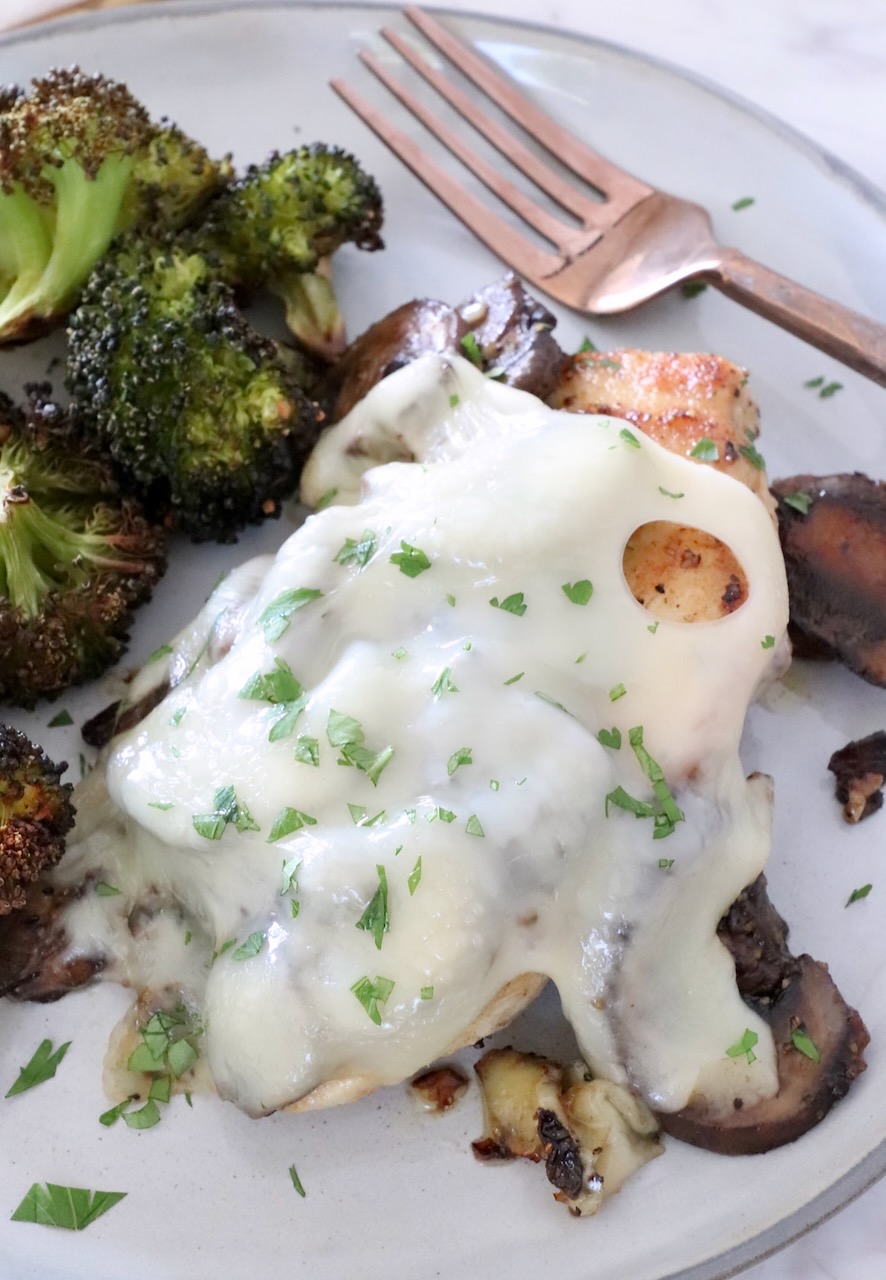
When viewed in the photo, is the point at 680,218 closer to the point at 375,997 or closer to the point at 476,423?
the point at 476,423

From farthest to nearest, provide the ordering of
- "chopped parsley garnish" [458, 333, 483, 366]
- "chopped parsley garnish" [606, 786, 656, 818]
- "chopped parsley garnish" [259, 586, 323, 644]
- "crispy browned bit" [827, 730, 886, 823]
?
"chopped parsley garnish" [458, 333, 483, 366]
"crispy browned bit" [827, 730, 886, 823]
"chopped parsley garnish" [259, 586, 323, 644]
"chopped parsley garnish" [606, 786, 656, 818]

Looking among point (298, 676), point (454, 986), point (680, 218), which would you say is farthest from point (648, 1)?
point (454, 986)

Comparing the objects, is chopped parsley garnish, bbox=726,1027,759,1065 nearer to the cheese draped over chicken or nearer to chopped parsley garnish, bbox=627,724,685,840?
the cheese draped over chicken

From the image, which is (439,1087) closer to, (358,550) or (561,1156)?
(561,1156)

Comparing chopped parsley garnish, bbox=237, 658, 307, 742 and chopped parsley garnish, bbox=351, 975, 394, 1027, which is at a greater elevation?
chopped parsley garnish, bbox=237, 658, 307, 742

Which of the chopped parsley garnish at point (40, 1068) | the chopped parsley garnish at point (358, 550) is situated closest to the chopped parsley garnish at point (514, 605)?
the chopped parsley garnish at point (358, 550)

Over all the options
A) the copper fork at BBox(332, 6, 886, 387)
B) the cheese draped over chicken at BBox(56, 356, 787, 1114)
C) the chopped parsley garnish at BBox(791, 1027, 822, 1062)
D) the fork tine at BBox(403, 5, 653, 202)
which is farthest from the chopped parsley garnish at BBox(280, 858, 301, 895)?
the fork tine at BBox(403, 5, 653, 202)
